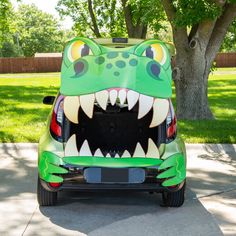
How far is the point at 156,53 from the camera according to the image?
570cm

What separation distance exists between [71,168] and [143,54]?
139 cm

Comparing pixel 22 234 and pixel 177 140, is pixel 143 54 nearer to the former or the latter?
pixel 177 140

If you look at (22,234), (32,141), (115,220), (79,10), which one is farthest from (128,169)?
(79,10)

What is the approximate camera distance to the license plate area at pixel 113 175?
548cm

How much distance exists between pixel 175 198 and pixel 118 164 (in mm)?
837

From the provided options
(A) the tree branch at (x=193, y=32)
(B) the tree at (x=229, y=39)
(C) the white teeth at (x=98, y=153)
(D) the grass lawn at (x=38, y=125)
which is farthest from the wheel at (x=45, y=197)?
(B) the tree at (x=229, y=39)

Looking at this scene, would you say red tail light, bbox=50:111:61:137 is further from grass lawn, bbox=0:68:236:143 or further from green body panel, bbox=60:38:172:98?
grass lawn, bbox=0:68:236:143

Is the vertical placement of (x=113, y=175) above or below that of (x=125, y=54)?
below

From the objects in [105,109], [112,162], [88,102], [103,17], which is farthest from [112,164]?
[103,17]

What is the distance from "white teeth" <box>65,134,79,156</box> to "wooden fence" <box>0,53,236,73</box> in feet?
177

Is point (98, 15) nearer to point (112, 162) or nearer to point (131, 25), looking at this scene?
point (131, 25)

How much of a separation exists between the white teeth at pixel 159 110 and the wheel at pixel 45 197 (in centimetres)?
136

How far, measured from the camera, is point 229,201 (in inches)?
245

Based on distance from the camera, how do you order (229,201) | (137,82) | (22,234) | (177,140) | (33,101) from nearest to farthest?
(22,234) < (137,82) < (177,140) < (229,201) < (33,101)
